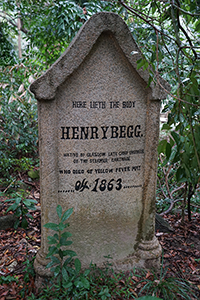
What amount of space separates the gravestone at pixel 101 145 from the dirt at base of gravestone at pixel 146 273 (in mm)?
238

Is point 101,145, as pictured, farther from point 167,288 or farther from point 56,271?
point 167,288

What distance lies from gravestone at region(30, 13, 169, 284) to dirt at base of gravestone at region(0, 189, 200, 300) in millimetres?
238

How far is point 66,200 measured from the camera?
238 centimetres

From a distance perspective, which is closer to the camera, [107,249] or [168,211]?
[107,249]

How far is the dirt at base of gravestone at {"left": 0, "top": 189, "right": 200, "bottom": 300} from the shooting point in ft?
7.77

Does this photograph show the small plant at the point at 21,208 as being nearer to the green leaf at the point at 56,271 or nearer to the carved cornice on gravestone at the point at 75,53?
the green leaf at the point at 56,271

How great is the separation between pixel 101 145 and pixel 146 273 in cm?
127

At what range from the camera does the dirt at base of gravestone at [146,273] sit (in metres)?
2.37

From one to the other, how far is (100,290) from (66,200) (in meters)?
0.81

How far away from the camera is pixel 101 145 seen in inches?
94.0

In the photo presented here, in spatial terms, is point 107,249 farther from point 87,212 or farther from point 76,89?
point 76,89

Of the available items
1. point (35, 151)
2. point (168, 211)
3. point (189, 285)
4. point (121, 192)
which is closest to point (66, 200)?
point (121, 192)

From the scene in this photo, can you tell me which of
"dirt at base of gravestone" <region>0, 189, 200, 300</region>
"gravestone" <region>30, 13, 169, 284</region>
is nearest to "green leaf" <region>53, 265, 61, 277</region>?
"gravestone" <region>30, 13, 169, 284</region>

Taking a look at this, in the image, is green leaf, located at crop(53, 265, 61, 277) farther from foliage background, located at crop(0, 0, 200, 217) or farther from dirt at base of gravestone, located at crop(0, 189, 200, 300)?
foliage background, located at crop(0, 0, 200, 217)
